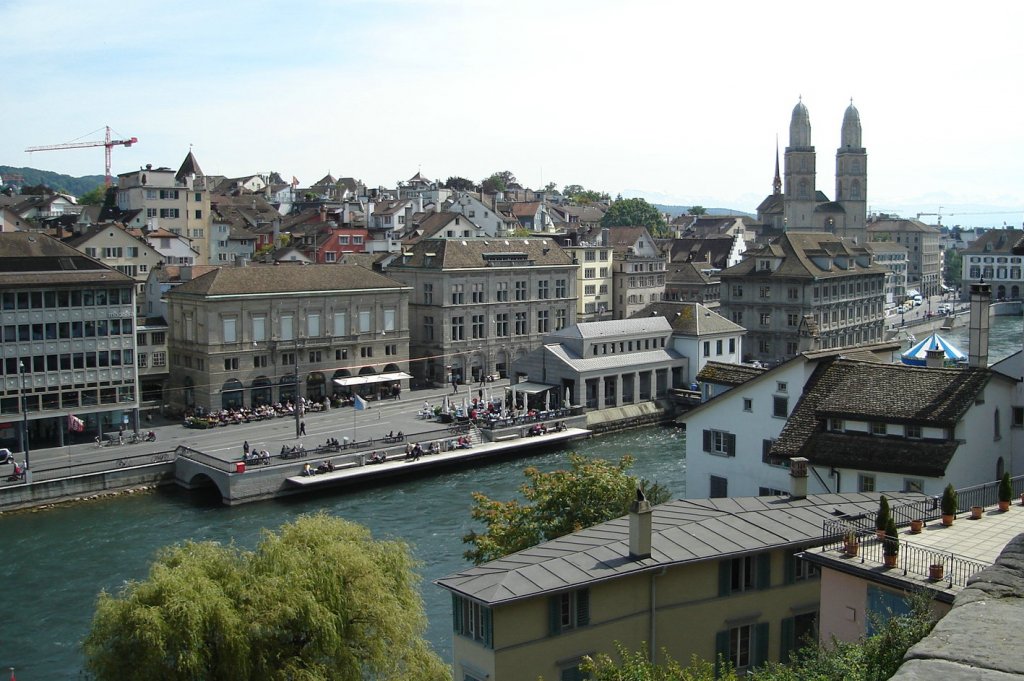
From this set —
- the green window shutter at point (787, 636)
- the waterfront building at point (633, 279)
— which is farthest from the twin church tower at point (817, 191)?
the green window shutter at point (787, 636)

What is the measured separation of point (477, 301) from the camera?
81.5m

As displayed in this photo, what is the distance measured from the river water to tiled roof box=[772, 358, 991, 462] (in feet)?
37.4

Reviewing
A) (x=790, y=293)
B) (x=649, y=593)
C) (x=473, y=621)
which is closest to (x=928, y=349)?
(x=790, y=293)

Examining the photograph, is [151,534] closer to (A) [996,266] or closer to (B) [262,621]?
(B) [262,621]

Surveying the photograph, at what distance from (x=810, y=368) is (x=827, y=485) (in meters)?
5.26

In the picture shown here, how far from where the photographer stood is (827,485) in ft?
99.9

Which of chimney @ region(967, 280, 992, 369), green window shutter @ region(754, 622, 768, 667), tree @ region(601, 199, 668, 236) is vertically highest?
tree @ region(601, 199, 668, 236)

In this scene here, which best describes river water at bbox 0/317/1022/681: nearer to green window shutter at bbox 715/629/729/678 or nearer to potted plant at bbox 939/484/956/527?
green window shutter at bbox 715/629/729/678

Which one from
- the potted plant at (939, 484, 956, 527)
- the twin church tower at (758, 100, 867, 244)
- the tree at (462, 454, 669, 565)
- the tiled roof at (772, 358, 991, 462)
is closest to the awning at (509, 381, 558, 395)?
the tiled roof at (772, 358, 991, 462)

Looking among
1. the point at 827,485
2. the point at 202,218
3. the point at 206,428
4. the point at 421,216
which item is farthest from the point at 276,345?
the point at 421,216

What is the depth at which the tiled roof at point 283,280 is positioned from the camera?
225 feet

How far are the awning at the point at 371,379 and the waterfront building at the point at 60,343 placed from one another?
45.2 feet

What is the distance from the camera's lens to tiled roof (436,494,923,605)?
21.1 meters

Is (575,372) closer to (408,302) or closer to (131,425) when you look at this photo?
(408,302)
